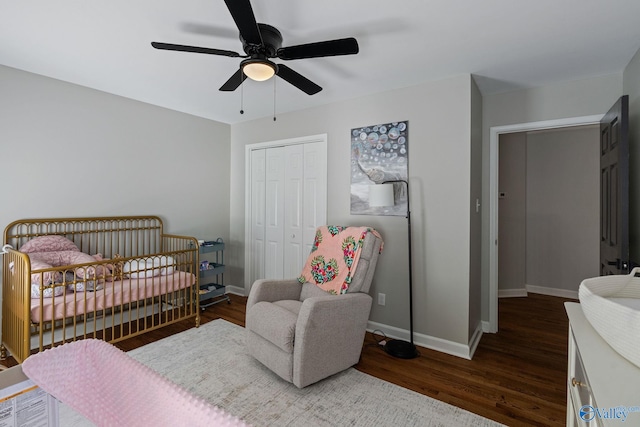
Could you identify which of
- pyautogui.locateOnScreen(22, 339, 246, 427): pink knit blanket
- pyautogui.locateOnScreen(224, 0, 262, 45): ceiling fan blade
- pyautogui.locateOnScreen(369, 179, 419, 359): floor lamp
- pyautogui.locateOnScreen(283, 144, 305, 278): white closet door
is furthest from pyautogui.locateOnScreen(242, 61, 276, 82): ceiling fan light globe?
pyautogui.locateOnScreen(283, 144, 305, 278): white closet door

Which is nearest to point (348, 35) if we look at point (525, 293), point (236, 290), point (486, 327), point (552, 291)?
point (486, 327)

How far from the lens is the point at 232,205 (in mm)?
4387

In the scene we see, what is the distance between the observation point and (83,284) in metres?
2.45

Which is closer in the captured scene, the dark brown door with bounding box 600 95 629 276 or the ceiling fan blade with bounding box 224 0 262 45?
the ceiling fan blade with bounding box 224 0 262 45

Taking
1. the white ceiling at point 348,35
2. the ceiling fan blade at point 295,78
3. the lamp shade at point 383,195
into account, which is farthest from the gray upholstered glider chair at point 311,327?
the white ceiling at point 348,35

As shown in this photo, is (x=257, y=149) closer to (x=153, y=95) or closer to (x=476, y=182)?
(x=153, y=95)

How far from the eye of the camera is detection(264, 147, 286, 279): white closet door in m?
3.82

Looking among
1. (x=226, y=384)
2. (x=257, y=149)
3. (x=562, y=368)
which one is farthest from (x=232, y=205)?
(x=562, y=368)

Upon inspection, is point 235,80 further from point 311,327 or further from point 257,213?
point 257,213

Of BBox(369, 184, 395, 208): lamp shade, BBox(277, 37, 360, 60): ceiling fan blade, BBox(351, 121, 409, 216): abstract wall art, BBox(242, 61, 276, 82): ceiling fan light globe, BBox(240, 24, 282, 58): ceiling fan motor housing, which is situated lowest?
BBox(369, 184, 395, 208): lamp shade

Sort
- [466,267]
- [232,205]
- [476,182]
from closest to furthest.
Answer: [466,267], [476,182], [232,205]

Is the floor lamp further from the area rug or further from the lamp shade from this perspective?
the area rug

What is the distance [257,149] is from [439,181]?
241 cm

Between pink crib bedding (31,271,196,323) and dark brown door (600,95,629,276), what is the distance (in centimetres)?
358
